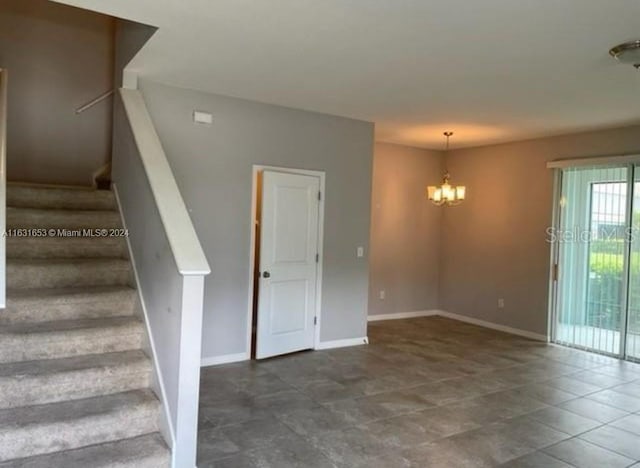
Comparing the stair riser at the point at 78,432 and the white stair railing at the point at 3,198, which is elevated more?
the white stair railing at the point at 3,198

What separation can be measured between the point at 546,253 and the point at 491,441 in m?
3.64

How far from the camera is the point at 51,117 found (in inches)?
206

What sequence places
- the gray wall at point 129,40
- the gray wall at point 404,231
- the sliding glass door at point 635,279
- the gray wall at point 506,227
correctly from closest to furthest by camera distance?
the gray wall at point 129,40 → the sliding glass door at point 635,279 → the gray wall at point 506,227 → the gray wall at point 404,231

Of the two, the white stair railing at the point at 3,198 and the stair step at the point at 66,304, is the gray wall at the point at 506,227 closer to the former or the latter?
the stair step at the point at 66,304

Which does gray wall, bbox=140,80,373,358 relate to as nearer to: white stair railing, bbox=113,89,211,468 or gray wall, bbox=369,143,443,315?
white stair railing, bbox=113,89,211,468

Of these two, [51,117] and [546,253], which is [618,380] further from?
[51,117]

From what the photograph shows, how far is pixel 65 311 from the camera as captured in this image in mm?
3205

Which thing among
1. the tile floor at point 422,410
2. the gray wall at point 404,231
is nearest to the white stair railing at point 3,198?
the tile floor at point 422,410

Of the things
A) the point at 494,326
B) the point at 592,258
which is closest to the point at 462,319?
the point at 494,326

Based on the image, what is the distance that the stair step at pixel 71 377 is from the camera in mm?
2611

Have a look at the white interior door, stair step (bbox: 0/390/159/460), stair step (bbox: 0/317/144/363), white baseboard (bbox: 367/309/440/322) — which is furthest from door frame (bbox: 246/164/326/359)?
stair step (bbox: 0/390/159/460)

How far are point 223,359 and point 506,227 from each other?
4.35 m

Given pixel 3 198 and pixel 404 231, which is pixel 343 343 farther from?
pixel 3 198

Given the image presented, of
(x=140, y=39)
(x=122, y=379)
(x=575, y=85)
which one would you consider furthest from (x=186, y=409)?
(x=575, y=85)
